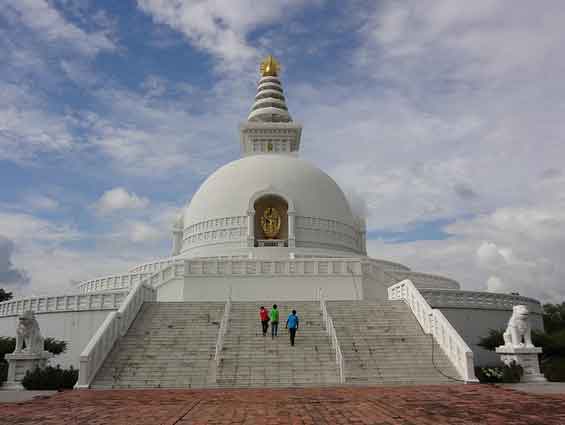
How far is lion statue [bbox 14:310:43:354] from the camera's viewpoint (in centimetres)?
1513

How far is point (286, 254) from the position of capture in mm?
29750

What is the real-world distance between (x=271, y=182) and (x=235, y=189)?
103 inches

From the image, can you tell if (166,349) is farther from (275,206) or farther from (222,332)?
(275,206)

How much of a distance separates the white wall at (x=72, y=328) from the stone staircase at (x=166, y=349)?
5651 millimetres

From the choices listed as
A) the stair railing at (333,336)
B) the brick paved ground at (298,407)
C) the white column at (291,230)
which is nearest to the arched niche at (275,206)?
the white column at (291,230)

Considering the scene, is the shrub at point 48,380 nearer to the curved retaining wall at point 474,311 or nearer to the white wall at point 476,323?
the curved retaining wall at point 474,311

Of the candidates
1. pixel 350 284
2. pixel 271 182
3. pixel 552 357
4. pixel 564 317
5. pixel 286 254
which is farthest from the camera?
pixel 271 182

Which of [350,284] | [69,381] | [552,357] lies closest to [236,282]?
[350,284]

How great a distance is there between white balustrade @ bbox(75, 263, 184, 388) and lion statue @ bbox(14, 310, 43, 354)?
64.4 inches

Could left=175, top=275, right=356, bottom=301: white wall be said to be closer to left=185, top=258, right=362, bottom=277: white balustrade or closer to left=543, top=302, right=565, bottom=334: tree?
left=185, top=258, right=362, bottom=277: white balustrade

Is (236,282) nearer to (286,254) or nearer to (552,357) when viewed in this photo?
(286,254)

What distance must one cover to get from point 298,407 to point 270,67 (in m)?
43.9

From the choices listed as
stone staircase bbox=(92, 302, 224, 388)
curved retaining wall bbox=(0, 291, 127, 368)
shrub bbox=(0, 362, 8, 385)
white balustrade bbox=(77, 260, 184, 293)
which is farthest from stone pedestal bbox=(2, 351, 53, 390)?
white balustrade bbox=(77, 260, 184, 293)

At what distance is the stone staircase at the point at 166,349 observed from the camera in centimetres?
1370
